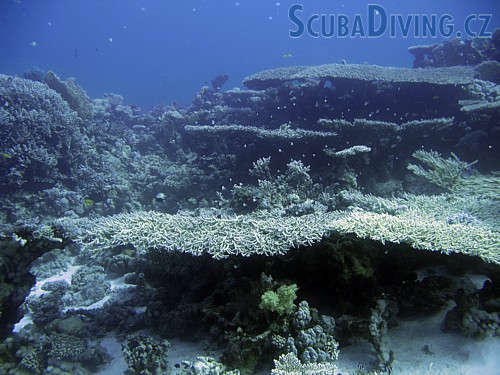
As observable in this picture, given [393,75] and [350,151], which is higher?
[393,75]

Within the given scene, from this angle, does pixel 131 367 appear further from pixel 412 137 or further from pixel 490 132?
pixel 490 132

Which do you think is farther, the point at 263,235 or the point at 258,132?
the point at 258,132

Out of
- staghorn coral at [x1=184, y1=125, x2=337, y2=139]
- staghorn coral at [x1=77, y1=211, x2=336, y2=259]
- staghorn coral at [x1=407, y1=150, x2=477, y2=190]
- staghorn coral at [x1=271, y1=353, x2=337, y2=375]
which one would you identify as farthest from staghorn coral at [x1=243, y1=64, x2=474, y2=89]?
staghorn coral at [x1=271, y1=353, x2=337, y2=375]

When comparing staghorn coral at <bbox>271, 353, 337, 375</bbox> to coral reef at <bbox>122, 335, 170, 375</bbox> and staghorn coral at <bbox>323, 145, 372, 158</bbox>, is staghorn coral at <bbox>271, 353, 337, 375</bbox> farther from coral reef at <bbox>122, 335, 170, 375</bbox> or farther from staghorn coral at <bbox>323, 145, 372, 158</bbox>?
staghorn coral at <bbox>323, 145, 372, 158</bbox>

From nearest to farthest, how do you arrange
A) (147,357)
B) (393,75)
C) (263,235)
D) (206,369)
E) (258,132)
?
(206,369), (147,357), (263,235), (258,132), (393,75)

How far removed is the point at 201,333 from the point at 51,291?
141 inches

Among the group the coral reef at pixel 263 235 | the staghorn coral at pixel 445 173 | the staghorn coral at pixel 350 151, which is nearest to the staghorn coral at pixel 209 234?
the coral reef at pixel 263 235

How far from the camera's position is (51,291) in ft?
19.2

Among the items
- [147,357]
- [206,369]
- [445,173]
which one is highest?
[445,173]

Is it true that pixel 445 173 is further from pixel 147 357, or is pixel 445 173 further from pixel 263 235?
pixel 147 357

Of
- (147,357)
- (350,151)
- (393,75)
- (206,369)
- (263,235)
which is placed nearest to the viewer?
(206,369)

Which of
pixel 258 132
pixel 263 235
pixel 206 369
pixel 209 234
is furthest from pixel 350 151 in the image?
pixel 206 369

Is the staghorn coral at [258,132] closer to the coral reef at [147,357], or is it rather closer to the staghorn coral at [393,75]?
the staghorn coral at [393,75]

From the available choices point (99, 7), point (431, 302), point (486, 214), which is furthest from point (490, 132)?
point (99, 7)
